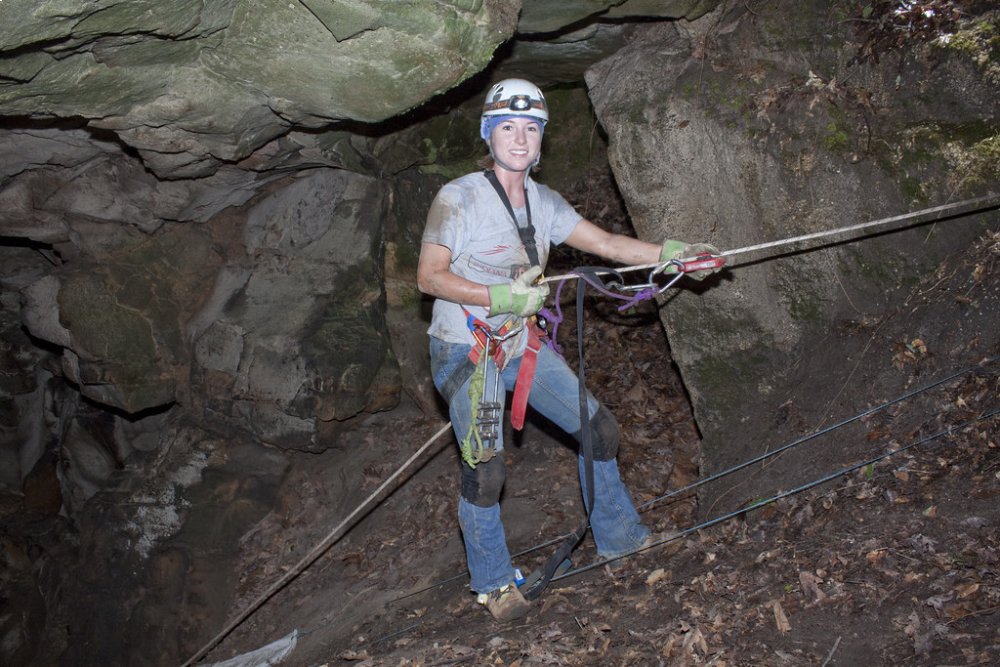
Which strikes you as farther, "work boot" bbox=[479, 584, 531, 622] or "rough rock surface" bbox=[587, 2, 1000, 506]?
"rough rock surface" bbox=[587, 2, 1000, 506]

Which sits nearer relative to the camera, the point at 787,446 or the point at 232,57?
the point at 787,446

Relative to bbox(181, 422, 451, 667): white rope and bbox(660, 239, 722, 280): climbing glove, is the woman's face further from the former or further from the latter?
bbox(181, 422, 451, 667): white rope

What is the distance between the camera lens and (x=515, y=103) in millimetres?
4656

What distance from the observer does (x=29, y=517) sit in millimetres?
11156

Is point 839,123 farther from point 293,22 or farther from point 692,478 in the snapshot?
point 293,22

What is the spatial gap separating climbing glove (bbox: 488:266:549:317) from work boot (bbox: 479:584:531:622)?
6.09 feet

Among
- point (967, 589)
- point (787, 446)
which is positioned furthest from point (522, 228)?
point (967, 589)

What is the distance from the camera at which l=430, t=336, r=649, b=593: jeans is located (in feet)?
15.6

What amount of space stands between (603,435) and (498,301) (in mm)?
1236

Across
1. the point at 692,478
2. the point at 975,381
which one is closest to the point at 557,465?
the point at 692,478

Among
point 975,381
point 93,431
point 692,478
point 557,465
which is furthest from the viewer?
point 93,431

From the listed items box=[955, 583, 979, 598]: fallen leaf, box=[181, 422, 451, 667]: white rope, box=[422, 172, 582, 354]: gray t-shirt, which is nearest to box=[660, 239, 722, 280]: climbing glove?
box=[422, 172, 582, 354]: gray t-shirt

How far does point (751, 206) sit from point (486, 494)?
9.77 feet

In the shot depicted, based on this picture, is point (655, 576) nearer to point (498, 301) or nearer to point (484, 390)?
point (484, 390)
